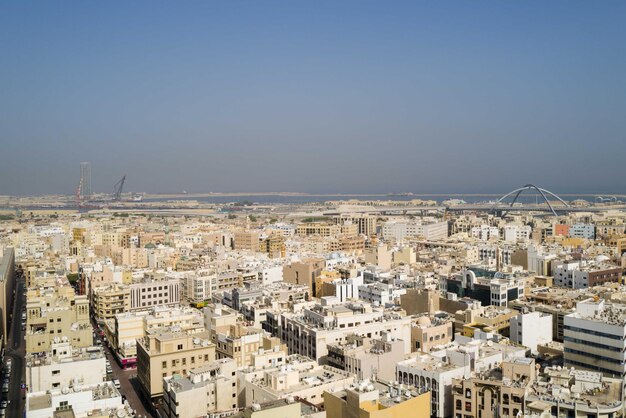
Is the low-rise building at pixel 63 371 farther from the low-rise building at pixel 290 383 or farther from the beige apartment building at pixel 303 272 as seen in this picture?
the beige apartment building at pixel 303 272

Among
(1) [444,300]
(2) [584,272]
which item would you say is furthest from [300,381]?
(2) [584,272]

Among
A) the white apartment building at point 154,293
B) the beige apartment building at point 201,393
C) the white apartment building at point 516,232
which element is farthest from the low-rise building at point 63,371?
the white apartment building at point 516,232

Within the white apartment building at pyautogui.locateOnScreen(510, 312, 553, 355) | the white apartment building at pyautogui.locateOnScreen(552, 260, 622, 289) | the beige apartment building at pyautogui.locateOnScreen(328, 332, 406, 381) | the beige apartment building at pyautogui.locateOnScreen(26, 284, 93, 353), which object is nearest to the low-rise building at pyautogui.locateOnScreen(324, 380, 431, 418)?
the beige apartment building at pyautogui.locateOnScreen(328, 332, 406, 381)

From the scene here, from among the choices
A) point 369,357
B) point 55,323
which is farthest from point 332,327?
point 55,323

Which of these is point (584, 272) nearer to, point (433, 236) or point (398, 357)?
point (398, 357)

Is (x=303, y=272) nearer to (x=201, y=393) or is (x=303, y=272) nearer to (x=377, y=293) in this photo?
(x=377, y=293)

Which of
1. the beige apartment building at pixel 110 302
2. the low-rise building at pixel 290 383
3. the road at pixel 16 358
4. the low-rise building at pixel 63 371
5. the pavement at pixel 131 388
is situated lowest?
the pavement at pixel 131 388

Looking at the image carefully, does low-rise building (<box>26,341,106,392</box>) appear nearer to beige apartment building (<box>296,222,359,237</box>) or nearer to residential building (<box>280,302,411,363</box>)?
residential building (<box>280,302,411,363</box>)
